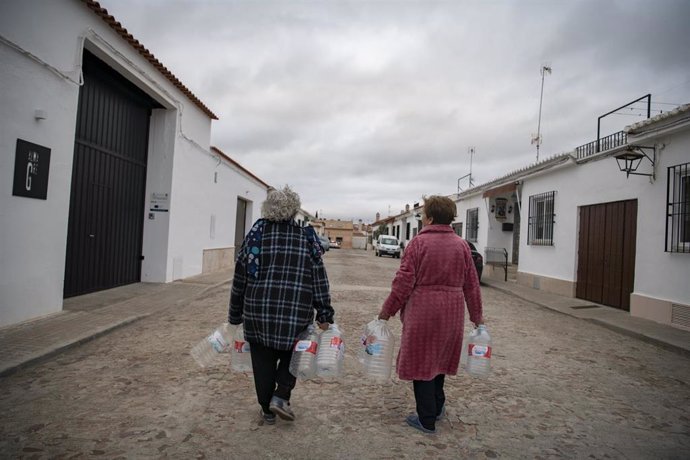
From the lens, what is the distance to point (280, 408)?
2877 millimetres

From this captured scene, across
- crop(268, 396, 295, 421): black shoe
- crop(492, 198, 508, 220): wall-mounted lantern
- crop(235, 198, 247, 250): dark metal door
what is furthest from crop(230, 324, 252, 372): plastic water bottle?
crop(235, 198, 247, 250): dark metal door

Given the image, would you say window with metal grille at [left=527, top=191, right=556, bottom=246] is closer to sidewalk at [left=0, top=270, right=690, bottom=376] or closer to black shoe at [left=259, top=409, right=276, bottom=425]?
sidewalk at [left=0, top=270, right=690, bottom=376]

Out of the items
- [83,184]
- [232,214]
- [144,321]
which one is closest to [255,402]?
[144,321]

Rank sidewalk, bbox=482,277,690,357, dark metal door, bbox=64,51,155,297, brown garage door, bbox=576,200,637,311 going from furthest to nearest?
brown garage door, bbox=576,200,637,311 → dark metal door, bbox=64,51,155,297 → sidewalk, bbox=482,277,690,357

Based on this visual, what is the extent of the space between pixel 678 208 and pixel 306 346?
7.39 meters

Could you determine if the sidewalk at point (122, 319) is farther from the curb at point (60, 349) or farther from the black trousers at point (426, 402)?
the black trousers at point (426, 402)

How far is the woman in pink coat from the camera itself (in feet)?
9.30

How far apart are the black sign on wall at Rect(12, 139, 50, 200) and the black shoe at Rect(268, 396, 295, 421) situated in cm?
443

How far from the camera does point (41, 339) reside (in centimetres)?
471

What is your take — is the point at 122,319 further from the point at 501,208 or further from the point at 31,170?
the point at 501,208

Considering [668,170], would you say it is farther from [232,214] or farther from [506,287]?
[232,214]

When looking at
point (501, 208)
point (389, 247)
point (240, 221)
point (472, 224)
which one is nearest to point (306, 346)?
point (501, 208)

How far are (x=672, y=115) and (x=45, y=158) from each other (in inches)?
376

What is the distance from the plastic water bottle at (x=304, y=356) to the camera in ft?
9.11
